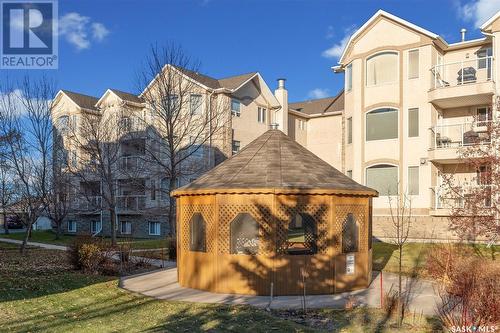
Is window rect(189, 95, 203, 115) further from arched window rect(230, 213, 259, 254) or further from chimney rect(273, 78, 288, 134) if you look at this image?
arched window rect(230, 213, 259, 254)

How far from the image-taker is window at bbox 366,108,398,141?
28656mm

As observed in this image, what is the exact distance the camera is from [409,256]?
20938 mm

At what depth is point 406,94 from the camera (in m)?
28.1

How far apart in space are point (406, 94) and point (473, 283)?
66.4 ft

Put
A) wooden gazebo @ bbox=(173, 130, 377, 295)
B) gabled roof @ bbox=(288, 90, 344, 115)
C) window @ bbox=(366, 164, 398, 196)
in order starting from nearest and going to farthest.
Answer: wooden gazebo @ bbox=(173, 130, 377, 295)
window @ bbox=(366, 164, 398, 196)
gabled roof @ bbox=(288, 90, 344, 115)

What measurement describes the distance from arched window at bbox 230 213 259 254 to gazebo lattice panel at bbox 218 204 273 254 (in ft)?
0.48

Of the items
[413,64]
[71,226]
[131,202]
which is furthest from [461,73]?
[71,226]

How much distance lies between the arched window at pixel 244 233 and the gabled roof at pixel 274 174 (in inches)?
41.7

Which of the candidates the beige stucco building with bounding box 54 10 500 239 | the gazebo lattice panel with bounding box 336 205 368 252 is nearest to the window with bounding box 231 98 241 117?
the beige stucco building with bounding box 54 10 500 239

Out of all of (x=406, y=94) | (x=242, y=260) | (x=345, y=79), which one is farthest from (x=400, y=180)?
(x=242, y=260)

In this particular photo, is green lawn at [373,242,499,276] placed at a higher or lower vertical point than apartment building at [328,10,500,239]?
lower

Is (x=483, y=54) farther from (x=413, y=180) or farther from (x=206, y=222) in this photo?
(x=206, y=222)

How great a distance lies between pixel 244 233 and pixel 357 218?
367 cm

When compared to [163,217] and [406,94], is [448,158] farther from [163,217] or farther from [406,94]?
[163,217]
